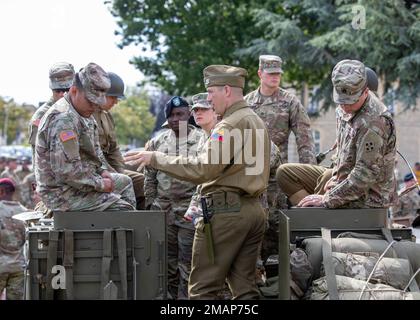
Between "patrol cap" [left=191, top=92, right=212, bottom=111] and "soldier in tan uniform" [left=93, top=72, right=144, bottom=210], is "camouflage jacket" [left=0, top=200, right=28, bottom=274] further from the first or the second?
"patrol cap" [left=191, top=92, right=212, bottom=111]

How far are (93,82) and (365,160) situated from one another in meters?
2.06

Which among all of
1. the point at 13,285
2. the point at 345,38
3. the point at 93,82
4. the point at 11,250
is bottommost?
the point at 13,285

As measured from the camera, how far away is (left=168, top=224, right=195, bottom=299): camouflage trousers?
296 inches

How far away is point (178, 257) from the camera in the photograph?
25.3ft

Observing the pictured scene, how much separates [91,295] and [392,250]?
2098 millimetres

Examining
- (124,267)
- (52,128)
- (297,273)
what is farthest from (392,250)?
(52,128)

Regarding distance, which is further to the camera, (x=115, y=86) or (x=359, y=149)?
(x=115, y=86)

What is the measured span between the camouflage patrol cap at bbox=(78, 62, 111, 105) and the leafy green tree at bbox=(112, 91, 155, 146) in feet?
210

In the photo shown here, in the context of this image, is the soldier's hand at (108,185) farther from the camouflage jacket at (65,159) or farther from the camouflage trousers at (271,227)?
the camouflage trousers at (271,227)

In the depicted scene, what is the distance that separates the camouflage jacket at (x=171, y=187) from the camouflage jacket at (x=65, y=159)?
5.90ft

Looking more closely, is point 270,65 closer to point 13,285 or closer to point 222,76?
point 222,76

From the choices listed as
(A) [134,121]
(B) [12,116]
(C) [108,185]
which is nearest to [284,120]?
(C) [108,185]

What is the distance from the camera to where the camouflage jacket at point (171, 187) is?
7.80 meters

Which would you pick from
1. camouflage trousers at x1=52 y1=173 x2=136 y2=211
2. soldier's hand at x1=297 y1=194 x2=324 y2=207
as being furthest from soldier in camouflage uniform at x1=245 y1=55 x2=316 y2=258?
camouflage trousers at x1=52 y1=173 x2=136 y2=211
